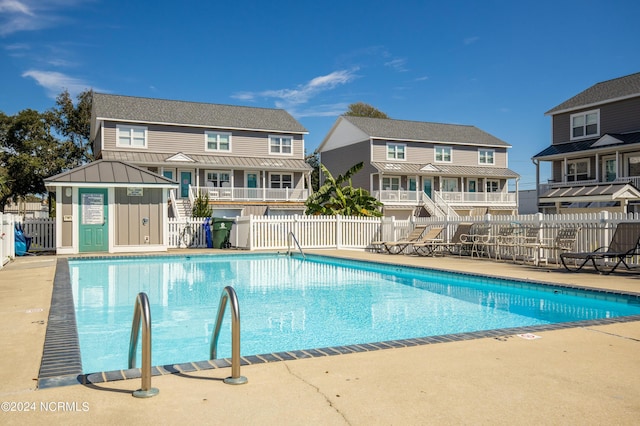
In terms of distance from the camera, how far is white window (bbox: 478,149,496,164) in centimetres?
4366

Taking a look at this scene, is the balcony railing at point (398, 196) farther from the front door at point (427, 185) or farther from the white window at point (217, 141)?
the white window at point (217, 141)

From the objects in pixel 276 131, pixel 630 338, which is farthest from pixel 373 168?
pixel 630 338

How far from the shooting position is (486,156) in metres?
43.9

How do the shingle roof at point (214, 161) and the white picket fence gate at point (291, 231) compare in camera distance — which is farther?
the shingle roof at point (214, 161)

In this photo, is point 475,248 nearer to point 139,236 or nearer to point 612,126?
point 139,236

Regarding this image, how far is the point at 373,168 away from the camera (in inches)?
1537

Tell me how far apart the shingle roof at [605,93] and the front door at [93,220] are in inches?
1172

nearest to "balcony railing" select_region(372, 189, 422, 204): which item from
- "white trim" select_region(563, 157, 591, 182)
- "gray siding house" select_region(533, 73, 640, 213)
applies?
"gray siding house" select_region(533, 73, 640, 213)

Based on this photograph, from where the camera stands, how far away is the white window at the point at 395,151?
4047cm

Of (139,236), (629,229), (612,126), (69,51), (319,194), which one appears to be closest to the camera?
(629,229)

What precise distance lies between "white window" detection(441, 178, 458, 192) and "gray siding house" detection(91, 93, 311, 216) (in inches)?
468

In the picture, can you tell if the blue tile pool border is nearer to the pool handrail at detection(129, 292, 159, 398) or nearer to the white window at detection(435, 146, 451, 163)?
the pool handrail at detection(129, 292, 159, 398)

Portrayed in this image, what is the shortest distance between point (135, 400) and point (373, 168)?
118 ft

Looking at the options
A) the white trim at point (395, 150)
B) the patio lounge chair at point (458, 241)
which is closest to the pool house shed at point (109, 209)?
the patio lounge chair at point (458, 241)
